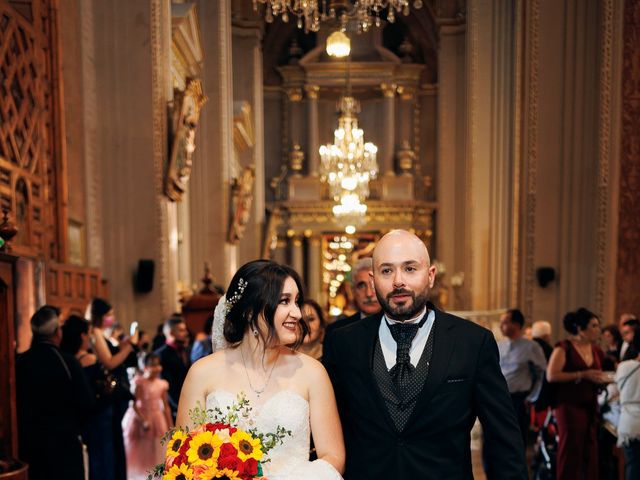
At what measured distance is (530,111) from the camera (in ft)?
32.3

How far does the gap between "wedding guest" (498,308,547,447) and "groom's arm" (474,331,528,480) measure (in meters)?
4.53

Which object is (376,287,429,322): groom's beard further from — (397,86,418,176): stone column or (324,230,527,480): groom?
(397,86,418,176): stone column

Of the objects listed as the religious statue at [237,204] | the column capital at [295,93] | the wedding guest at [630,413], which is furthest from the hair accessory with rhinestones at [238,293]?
the column capital at [295,93]

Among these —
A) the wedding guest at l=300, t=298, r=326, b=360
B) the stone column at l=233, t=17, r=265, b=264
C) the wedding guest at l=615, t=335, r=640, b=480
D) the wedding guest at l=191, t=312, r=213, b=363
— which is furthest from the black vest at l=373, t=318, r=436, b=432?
the stone column at l=233, t=17, r=265, b=264

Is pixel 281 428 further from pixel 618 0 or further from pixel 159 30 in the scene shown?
pixel 159 30

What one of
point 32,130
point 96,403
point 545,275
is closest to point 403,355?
point 96,403

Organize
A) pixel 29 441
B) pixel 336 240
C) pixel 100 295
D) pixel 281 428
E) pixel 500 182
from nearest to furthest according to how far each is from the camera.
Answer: pixel 281 428 → pixel 29 441 → pixel 100 295 → pixel 500 182 → pixel 336 240

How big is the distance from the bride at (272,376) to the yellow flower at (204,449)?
0.40 meters

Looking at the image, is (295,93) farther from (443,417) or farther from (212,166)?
(443,417)

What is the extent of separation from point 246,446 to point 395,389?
728mm

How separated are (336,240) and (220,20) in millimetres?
11794

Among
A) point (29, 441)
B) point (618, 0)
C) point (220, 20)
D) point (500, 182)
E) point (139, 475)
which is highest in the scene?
point (220, 20)

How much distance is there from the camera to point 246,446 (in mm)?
2498

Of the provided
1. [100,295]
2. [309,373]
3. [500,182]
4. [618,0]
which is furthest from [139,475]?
[500,182]
